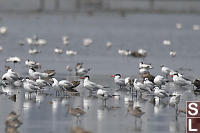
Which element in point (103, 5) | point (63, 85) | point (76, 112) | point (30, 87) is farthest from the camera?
point (103, 5)

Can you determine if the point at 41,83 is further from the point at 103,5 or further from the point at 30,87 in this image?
the point at 103,5

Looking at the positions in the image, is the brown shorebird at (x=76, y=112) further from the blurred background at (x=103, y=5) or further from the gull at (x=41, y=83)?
the blurred background at (x=103, y=5)

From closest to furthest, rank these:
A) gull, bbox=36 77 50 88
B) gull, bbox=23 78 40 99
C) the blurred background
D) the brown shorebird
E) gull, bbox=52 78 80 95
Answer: the brown shorebird → gull, bbox=23 78 40 99 → gull, bbox=52 78 80 95 → gull, bbox=36 77 50 88 → the blurred background

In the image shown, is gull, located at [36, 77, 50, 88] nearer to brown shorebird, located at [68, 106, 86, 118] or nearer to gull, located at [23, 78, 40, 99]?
gull, located at [23, 78, 40, 99]

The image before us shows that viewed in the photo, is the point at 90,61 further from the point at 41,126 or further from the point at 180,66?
the point at 41,126

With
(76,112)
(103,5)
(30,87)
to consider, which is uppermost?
(103,5)

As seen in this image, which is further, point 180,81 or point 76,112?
point 180,81

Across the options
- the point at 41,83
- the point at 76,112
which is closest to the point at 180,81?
the point at 41,83

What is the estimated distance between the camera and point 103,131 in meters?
13.6

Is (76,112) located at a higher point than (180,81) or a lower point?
lower

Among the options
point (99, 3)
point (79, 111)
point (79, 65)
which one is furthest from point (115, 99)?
point (99, 3)

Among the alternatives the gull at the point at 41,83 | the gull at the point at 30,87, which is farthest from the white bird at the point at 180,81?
the gull at the point at 30,87

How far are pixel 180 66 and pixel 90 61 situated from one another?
345 centimetres

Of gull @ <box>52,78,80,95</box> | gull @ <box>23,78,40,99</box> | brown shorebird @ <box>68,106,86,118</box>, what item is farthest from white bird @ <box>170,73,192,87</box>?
brown shorebird @ <box>68,106,86,118</box>
